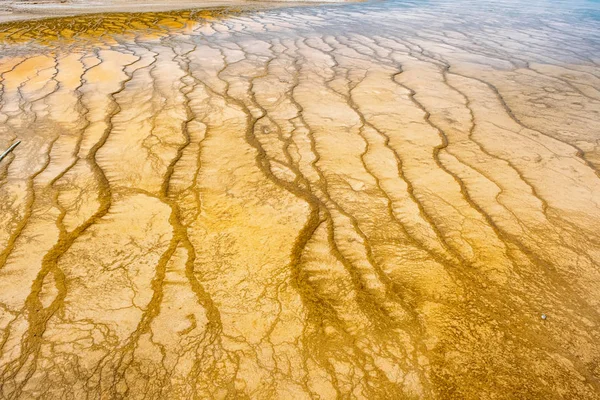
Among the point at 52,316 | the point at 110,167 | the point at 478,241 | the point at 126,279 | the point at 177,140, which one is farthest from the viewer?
the point at 177,140

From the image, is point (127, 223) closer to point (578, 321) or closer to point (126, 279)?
point (126, 279)

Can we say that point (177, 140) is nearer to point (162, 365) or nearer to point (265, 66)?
point (162, 365)

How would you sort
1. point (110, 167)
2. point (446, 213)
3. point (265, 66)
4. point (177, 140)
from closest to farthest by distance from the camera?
point (446, 213)
point (110, 167)
point (177, 140)
point (265, 66)

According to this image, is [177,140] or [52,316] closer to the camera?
[52,316]

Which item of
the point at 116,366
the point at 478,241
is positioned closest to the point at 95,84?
the point at 116,366

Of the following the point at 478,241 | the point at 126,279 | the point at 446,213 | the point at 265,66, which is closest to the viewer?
the point at 126,279

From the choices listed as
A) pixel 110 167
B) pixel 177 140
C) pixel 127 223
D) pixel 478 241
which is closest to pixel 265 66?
pixel 177 140
